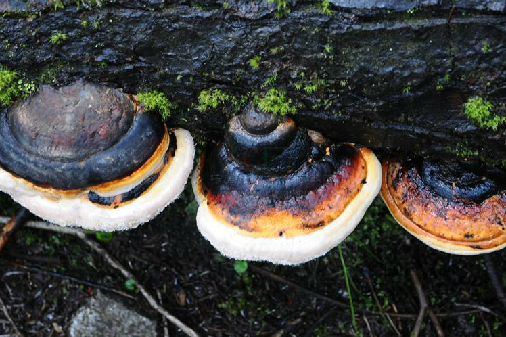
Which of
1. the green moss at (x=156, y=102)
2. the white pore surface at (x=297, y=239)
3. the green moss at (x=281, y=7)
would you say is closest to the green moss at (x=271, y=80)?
the green moss at (x=281, y=7)

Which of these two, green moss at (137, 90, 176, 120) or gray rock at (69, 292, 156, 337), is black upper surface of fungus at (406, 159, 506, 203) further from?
gray rock at (69, 292, 156, 337)

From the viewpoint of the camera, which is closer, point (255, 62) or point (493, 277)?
point (255, 62)

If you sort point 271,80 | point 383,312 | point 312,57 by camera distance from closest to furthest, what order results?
point 312,57 → point 271,80 → point 383,312

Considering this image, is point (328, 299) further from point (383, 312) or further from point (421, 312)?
point (421, 312)

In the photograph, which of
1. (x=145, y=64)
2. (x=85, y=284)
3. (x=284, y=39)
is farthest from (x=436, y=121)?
(x=85, y=284)

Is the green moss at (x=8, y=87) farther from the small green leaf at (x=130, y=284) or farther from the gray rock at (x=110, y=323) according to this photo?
the gray rock at (x=110, y=323)

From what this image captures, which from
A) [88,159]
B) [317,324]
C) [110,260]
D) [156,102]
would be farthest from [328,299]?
[88,159]
